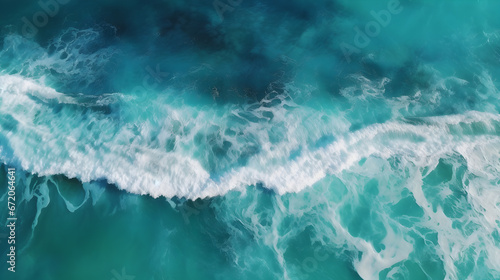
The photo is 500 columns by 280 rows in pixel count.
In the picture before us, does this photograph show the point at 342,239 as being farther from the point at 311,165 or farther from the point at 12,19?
the point at 12,19

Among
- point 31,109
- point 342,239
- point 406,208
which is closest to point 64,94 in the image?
point 31,109

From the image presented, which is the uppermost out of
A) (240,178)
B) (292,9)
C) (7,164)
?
(292,9)

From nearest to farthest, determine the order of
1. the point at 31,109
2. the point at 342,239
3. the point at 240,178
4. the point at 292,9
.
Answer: the point at 342,239
the point at 240,178
the point at 31,109
the point at 292,9

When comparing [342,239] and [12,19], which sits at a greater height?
[12,19]

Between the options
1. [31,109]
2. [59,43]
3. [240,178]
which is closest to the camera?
[240,178]

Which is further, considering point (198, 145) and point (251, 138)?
point (251, 138)

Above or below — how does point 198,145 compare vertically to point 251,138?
below

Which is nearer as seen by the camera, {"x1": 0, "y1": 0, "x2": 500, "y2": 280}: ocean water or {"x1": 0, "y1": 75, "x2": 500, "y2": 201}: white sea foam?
{"x1": 0, "y1": 0, "x2": 500, "y2": 280}: ocean water

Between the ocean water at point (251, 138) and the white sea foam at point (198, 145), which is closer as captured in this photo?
the ocean water at point (251, 138)
